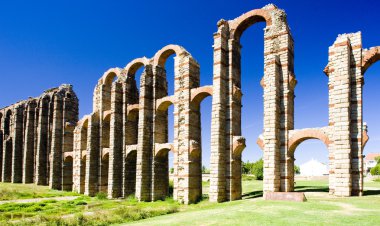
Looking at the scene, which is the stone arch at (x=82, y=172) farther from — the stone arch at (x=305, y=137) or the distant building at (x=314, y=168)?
the distant building at (x=314, y=168)

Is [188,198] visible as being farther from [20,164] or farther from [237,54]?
[20,164]

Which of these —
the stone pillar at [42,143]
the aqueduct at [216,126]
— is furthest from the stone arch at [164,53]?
the stone pillar at [42,143]

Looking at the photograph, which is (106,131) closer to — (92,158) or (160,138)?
(92,158)

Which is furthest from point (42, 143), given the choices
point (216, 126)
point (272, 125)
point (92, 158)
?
point (272, 125)

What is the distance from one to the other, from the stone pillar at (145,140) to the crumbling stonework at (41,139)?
48.8 feet

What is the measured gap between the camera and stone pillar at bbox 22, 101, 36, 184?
43.3 m

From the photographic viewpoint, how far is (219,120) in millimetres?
21781

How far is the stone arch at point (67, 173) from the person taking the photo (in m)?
37.2

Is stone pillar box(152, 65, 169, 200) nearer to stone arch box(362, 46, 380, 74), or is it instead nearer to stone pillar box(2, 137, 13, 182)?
stone arch box(362, 46, 380, 74)

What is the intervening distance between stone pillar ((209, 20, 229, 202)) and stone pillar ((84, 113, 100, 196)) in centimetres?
1493

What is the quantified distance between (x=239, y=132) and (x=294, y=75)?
519 cm

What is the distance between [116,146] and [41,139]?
1691 cm

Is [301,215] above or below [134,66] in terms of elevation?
below

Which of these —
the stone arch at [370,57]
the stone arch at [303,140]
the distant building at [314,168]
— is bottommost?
the distant building at [314,168]
